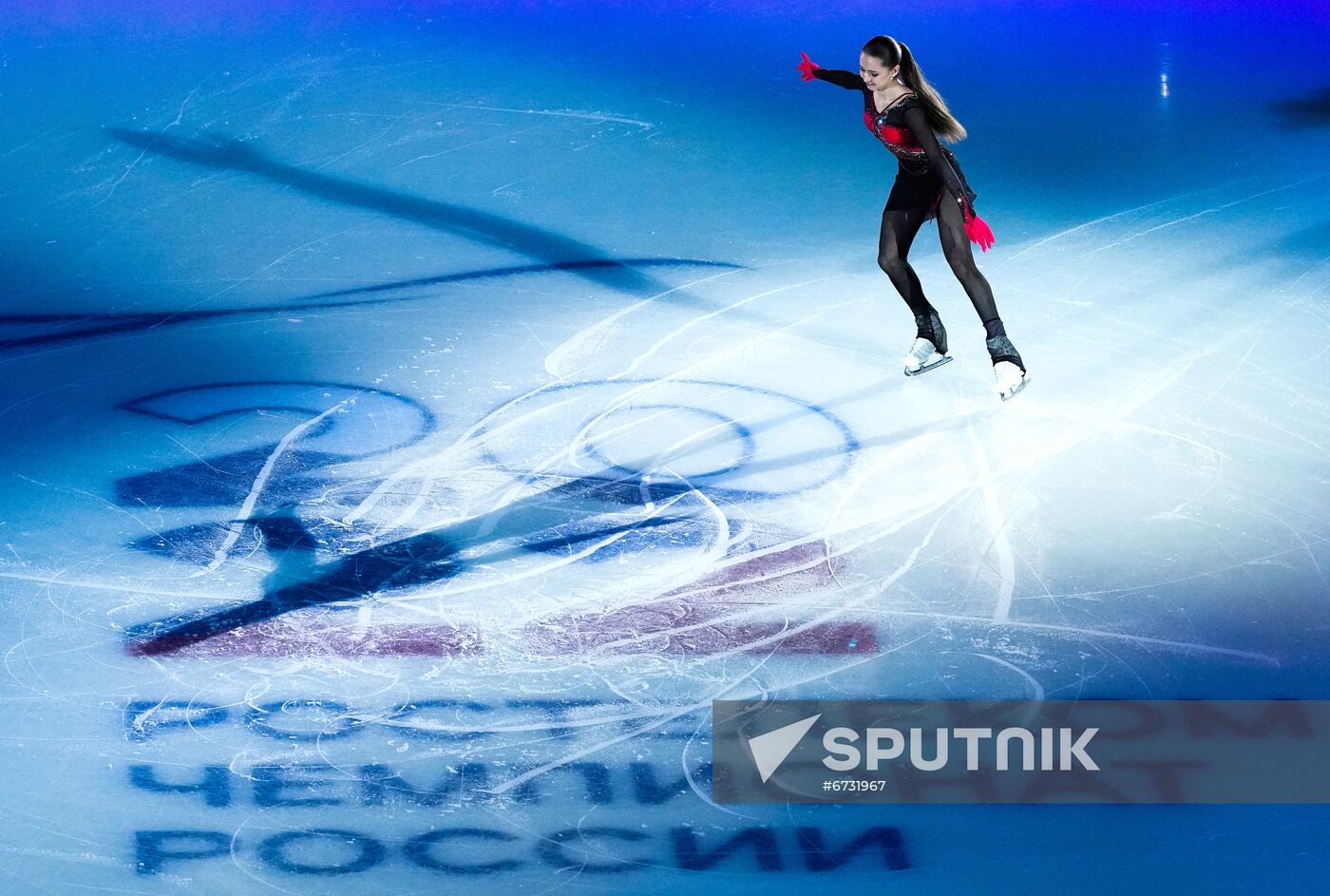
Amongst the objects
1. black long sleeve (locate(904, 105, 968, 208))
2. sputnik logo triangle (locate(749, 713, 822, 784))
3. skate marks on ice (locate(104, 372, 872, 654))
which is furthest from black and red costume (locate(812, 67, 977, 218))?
sputnik logo triangle (locate(749, 713, 822, 784))

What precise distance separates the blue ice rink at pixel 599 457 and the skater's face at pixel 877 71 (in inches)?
44.9

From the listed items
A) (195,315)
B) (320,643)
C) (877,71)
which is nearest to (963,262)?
(877,71)

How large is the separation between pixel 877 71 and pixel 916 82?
0.52ft

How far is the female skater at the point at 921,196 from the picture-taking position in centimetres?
518

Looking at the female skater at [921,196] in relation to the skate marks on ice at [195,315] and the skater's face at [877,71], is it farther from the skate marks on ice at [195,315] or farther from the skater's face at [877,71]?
the skate marks on ice at [195,315]

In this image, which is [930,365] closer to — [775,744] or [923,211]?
[923,211]

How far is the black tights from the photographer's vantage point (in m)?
5.49

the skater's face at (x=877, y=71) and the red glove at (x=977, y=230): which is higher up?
the skater's face at (x=877, y=71)

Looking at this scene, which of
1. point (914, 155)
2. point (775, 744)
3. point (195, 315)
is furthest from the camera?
point (195, 315)

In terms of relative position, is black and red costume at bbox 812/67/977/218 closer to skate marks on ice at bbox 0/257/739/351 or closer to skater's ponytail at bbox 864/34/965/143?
skater's ponytail at bbox 864/34/965/143

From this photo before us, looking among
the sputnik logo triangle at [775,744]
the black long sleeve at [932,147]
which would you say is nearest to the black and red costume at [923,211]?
the black long sleeve at [932,147]

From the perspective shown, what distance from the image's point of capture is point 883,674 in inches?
155

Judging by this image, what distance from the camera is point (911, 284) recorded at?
5.70 metres

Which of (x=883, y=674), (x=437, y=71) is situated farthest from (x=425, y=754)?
(x=437, y=71)
